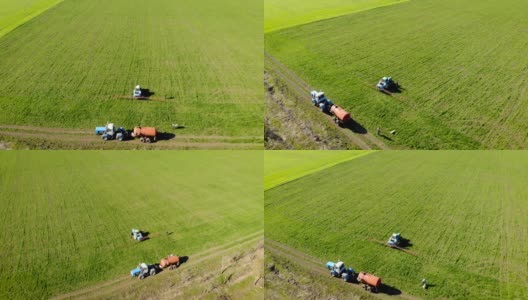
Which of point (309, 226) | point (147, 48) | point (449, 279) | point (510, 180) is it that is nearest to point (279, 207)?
point (309, 226)

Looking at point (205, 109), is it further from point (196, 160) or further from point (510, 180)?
point (510, 180)

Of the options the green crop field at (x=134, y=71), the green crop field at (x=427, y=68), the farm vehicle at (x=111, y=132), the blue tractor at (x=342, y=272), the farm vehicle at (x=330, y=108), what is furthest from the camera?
the green crop field at (x=134, y=71)

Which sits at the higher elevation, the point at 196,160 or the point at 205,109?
the point at 205,109

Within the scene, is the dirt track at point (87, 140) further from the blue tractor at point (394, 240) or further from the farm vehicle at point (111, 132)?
the blue tractor at point (394, 240)

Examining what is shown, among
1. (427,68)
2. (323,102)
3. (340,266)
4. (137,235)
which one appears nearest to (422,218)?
(340,266)

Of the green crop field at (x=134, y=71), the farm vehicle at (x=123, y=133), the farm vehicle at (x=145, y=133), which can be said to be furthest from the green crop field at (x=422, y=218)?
the farm vehicle at (x=123, y=133)

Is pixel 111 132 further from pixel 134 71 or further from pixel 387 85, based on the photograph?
pixel 387 85
